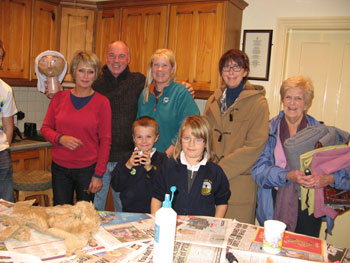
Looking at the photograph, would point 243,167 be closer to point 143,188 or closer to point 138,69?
point 143,188

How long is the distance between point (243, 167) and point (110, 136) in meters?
0.92

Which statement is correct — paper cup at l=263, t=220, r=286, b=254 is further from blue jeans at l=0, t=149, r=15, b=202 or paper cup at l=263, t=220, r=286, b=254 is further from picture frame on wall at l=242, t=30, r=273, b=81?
picture frame on wall at l=242, t=30, r=273, b=81

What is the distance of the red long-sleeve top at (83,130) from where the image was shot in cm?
219

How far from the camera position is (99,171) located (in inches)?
87.3

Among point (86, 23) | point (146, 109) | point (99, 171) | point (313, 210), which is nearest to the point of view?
point (313, 210)

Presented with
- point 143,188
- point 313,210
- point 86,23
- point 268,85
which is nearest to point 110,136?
point 143,188

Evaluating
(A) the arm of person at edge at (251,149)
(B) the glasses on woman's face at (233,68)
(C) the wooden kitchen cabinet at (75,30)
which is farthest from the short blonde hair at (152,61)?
(C) the wooden kitchen cabinet at (75,30)

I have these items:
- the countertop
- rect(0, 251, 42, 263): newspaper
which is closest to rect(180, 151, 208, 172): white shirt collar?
rect(0, 251, 42, 263): newspaper

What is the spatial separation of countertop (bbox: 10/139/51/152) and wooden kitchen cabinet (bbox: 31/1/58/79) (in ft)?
2.26

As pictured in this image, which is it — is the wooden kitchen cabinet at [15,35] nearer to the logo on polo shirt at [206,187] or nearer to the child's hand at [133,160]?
the child's hand at [133,160]

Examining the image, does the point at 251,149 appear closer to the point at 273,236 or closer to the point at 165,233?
the point at 273,236

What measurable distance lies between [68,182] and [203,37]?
174 centimetres

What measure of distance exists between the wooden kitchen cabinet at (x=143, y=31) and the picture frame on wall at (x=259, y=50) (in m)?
0.80

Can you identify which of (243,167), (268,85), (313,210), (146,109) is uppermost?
(268,85)
